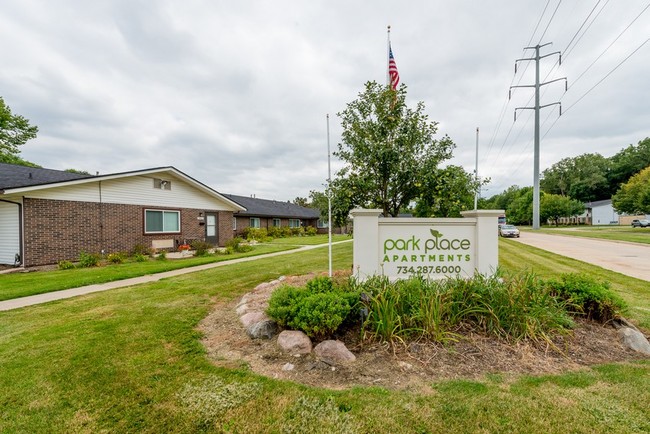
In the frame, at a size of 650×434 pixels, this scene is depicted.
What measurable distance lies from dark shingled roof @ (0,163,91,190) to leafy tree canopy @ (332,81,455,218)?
10875 mm

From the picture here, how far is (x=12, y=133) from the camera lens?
26.7 meters

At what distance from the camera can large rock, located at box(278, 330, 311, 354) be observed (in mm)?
3338

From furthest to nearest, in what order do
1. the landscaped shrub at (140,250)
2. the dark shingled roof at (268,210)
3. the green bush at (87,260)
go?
the dark shingled roof at (268,210), the landscaped shrub at (140,250), the green bush at (87,260)

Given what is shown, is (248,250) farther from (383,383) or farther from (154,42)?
(383,383)

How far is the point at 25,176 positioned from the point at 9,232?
268 centimetres

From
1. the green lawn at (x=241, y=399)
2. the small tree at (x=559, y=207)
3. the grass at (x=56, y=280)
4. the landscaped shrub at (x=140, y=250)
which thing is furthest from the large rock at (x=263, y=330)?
the small tree at (x=559, y=207)

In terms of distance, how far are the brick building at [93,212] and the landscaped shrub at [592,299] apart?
47.4 ft

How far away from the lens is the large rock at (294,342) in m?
3.34

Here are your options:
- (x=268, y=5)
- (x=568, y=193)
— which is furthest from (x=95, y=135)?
(x=568, y=193)

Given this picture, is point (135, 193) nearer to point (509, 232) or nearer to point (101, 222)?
point (101, 222)

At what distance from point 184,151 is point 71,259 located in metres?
11.9

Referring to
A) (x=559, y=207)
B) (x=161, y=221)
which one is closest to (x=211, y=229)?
(x=161, y=221)

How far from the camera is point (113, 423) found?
2205 millimetres

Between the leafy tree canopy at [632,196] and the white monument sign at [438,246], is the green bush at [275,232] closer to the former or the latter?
the white monument sign at [438,246]
